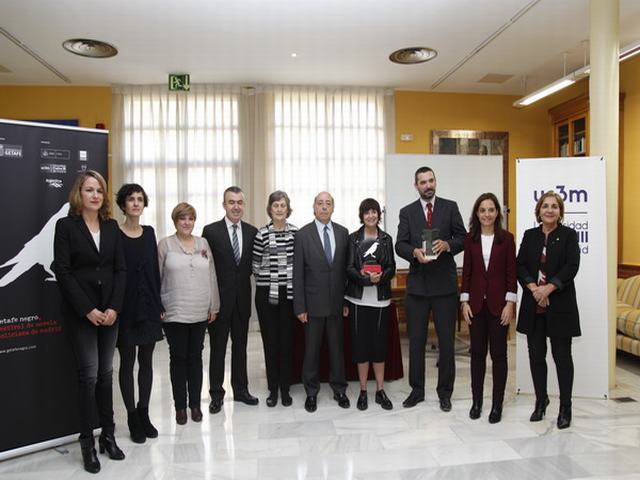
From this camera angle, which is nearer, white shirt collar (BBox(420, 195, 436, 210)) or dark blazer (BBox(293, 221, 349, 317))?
dark blazer (BBox(293, 221, 349, 317))

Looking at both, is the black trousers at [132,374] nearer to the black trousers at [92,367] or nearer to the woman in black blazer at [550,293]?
the black trousers at [92,367]

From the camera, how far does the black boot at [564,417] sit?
127 inches

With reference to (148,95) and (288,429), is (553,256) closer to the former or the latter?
(288,429)

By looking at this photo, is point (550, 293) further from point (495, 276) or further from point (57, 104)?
point (57, 104)

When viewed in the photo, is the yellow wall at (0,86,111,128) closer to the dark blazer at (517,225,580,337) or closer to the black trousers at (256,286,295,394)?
the black trousers at (256,286,295,394)

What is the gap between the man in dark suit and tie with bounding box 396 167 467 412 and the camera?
3477mm

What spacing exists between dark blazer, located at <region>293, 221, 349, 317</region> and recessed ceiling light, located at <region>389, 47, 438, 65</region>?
3298 mm

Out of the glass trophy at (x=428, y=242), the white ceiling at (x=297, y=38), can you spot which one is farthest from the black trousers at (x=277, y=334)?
the white ceiling at (x=297, y=38)

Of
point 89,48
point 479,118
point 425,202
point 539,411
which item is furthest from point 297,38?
point 539,411

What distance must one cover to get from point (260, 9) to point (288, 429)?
377 centimetres

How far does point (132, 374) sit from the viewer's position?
298 centimetres

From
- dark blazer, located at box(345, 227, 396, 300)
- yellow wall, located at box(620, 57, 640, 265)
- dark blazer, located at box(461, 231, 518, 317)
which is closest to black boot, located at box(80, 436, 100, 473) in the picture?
dark blazer, located at box(345, 227, 396, 300)

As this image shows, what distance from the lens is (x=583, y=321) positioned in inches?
149

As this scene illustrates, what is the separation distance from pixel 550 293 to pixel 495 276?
0.36 metres
